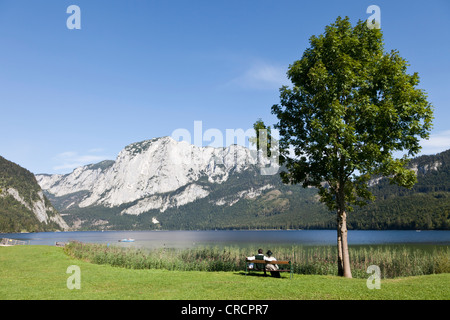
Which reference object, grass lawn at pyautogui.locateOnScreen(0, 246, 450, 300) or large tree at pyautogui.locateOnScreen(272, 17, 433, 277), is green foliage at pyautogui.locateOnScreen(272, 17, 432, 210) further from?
grass lawn at pyautogui.locateOnScreen(0, 246, 450, 300)

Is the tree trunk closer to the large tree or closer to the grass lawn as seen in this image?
the large tree

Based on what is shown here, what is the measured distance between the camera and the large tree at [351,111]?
1852cm

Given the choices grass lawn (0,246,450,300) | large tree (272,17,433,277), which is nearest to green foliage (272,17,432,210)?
large tree (272,17,433,277)

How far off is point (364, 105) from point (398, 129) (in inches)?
106

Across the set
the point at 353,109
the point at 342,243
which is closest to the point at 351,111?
the point at 353,109

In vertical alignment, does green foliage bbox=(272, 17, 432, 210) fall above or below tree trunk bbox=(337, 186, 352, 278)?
above

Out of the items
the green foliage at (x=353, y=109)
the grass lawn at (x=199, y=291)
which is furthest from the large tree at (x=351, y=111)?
the grass lawn at (x=199, y=291)

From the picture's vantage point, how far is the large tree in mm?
18516

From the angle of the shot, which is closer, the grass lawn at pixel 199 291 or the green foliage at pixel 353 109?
the grass lawn at pixel 199 291

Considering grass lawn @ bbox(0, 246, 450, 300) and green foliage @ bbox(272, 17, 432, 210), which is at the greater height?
green foliage @ bbox(272, 17, 432, 210)

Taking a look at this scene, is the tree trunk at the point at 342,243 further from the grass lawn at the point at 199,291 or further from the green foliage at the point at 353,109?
the grass lawn at the point at 199,291

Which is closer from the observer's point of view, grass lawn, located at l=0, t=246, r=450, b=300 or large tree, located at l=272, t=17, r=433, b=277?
grass lawn, located at l=0, t=246, r=450, b=300
